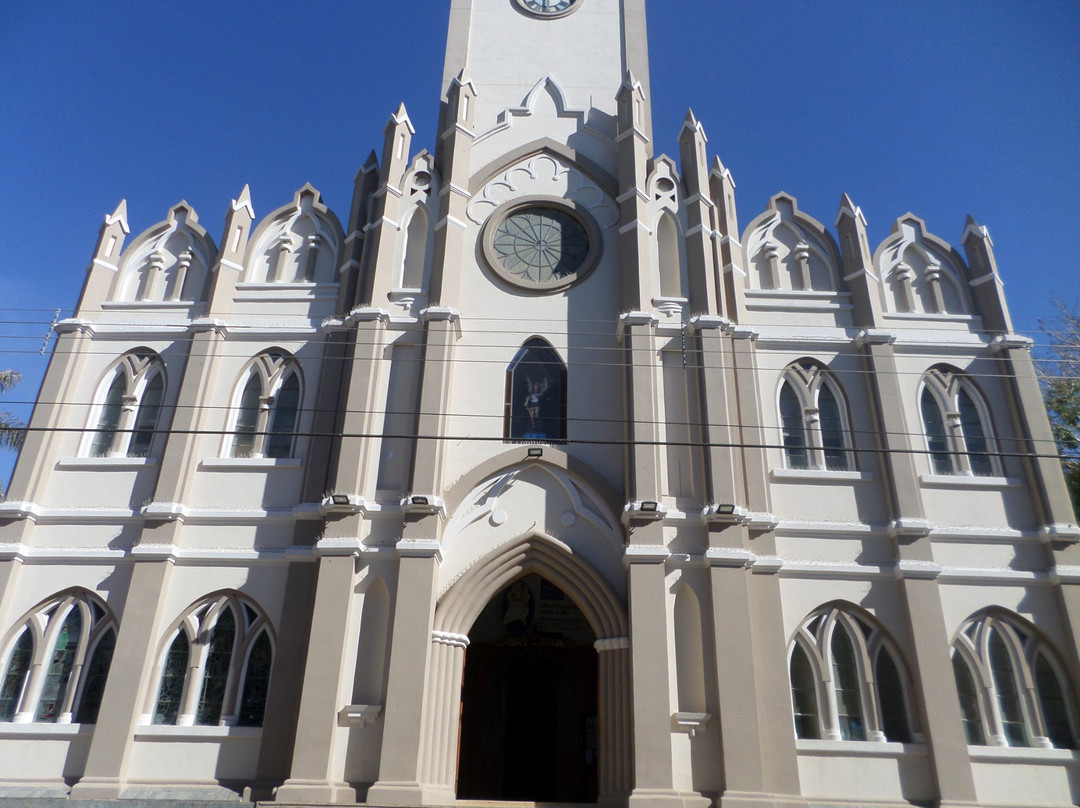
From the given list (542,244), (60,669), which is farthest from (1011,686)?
(60,669)

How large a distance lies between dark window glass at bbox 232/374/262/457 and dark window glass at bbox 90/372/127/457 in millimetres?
2243

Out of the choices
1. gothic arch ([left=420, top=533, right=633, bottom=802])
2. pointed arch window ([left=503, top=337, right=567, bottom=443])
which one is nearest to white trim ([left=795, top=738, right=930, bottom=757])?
gothic arch ([left=420, top=533, right=633, bottom=802])

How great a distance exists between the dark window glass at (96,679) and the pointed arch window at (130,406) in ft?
10.9

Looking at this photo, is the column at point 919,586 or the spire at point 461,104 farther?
the spire at point 461,104

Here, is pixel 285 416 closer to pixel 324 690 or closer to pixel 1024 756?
pixel 324 690

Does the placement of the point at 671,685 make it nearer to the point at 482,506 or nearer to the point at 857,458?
the point at 482,506

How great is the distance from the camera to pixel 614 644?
12.9m

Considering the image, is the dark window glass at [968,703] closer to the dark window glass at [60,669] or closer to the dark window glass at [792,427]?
the dark window glass at [792,427]

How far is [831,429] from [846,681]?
4.37 meters

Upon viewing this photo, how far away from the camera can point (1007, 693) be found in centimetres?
1293

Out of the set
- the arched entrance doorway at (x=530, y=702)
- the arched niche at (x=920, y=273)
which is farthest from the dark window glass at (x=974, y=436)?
the arched entrance doorway at (x=530, y=702)

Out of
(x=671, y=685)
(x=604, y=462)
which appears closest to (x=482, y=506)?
(x=604, y=462)

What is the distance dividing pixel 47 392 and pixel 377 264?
6.49m

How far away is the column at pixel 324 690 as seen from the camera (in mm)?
11695
